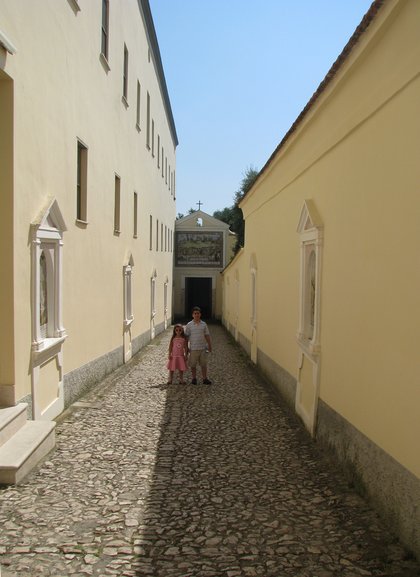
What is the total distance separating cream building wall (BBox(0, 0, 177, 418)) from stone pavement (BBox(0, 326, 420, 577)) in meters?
1.25

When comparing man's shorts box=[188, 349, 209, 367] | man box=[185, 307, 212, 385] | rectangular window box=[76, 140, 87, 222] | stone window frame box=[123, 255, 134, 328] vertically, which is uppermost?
rectangular window box=[76, 140, 87, 222]

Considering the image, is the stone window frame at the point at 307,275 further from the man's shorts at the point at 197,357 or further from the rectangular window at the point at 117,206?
the rectangular window at the point at 117,206

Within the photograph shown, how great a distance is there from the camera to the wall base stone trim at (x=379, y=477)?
12.6 ft

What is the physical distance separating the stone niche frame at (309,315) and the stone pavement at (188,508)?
18.1 inches

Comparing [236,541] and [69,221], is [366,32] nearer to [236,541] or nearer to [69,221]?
[236,541]

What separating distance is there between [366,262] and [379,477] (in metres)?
1.89

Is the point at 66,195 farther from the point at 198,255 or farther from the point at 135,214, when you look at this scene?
the point at 198,255

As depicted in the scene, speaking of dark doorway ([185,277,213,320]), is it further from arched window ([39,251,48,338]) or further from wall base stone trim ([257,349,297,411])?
arched window ([39,251,48,338])

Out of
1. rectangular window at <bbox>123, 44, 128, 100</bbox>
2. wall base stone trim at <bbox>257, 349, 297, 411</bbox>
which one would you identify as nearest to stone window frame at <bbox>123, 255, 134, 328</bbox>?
wall base stone trim at <bbox>257, 349, 297, 411</bbox>

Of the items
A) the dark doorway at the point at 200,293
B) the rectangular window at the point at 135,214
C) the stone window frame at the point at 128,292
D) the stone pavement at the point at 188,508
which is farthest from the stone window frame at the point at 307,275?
the dark doorway at the point at 200,293

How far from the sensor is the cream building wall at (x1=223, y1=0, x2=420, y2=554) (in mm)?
4051

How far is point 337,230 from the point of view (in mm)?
6262

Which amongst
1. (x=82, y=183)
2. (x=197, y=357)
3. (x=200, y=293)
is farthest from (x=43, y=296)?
(x=200, y=293)

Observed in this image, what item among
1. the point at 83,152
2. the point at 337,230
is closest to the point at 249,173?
the point at 83,152
